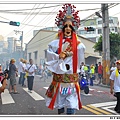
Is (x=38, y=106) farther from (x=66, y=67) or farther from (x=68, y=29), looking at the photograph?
(x=68, y=29)

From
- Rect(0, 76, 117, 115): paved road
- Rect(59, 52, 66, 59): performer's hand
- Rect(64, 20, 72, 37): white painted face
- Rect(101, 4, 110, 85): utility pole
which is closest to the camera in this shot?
Rect(59, 52, 66, 59): performer's hand

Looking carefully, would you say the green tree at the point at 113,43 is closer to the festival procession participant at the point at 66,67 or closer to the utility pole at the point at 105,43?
the utility pole at the point at 105,43

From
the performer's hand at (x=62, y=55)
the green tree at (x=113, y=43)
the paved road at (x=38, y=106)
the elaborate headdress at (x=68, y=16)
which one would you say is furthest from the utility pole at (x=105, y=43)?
the performer's hand at (x=62, y=55)

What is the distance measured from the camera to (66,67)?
2287 mm

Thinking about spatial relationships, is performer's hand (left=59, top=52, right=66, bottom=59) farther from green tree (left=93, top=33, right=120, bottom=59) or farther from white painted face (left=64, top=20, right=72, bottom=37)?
green tree (left=93, top=33, right=120, bottom=59)

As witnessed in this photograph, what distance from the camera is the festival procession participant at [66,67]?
2.25 metres

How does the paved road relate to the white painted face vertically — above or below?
below

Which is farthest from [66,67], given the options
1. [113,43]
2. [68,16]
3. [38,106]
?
[113,43]

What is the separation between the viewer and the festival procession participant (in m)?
2.25

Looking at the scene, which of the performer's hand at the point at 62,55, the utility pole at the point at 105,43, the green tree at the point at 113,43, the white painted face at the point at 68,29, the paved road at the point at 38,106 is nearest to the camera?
the performer's hand at the point at 62,55

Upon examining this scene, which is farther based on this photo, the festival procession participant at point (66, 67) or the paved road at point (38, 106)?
the paved road at point (38, 106)

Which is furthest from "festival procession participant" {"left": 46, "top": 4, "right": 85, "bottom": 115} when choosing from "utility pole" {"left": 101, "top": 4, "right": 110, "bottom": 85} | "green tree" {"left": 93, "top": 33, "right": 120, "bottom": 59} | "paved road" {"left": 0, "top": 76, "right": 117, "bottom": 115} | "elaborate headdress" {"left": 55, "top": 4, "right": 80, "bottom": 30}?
"green tree" {"left": 93, "top": 33, "right": 120, "bottom": 59}

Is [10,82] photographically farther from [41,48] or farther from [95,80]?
[95,80]

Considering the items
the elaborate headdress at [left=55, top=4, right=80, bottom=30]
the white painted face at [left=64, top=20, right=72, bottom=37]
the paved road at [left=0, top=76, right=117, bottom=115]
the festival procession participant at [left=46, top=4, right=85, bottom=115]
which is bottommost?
the paved road at [left=0, top=76, right=117, bottom=115]
